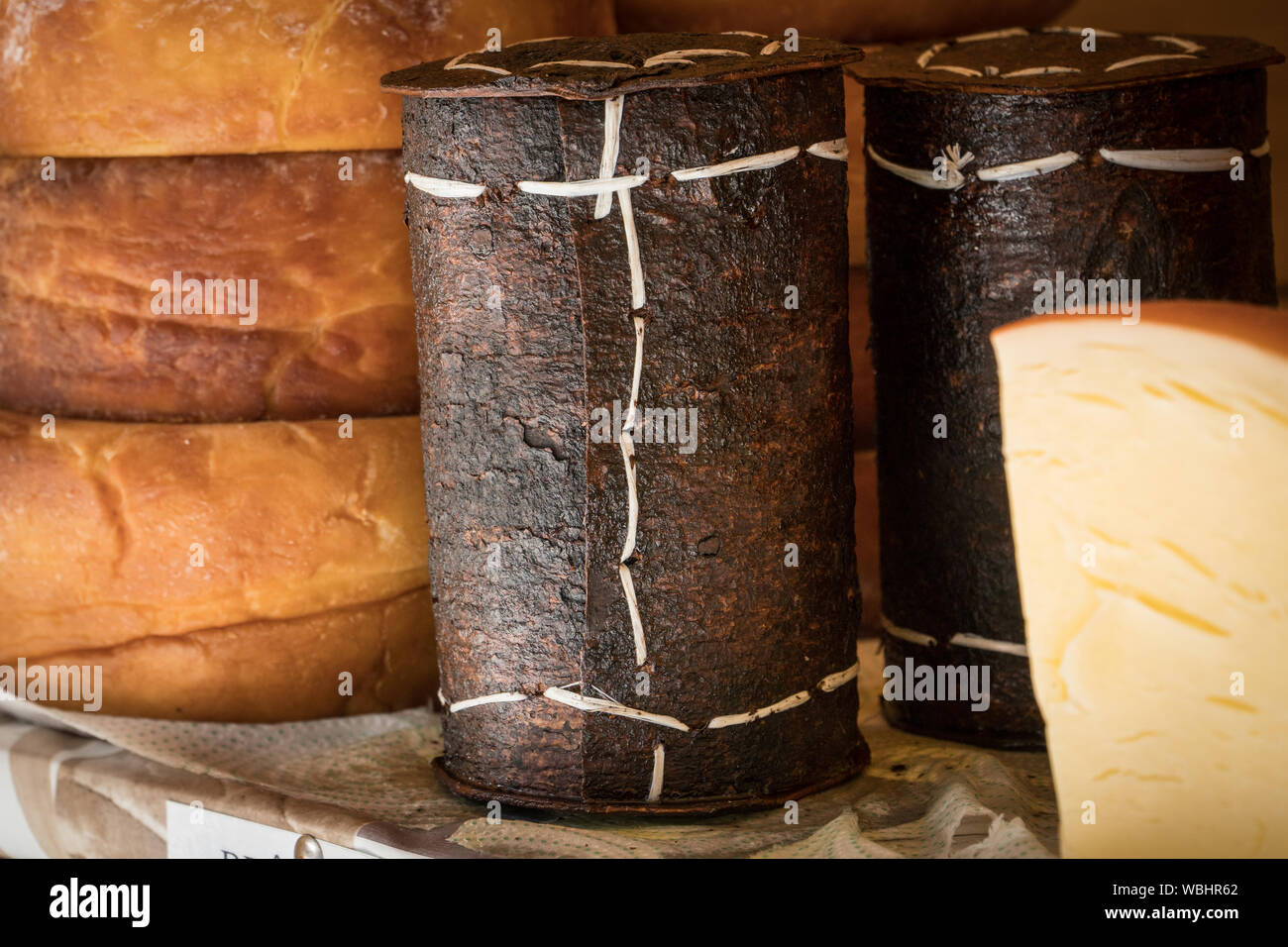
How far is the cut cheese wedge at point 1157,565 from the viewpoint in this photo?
1.38m

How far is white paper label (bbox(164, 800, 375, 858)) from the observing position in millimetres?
1724

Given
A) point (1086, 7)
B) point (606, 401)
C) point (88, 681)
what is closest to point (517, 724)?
point (606, 401)

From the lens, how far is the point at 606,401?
5.46 ft

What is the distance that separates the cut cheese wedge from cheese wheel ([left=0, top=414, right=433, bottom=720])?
956mm

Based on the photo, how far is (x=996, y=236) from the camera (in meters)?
1.88

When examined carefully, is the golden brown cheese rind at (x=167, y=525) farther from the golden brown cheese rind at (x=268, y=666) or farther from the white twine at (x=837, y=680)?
the white twine at (x=837, y=680)

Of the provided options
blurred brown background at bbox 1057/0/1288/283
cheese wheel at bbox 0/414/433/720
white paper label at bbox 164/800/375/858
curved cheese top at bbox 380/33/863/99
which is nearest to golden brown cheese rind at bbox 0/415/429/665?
cheese wheel at bbox 0/414/433/720

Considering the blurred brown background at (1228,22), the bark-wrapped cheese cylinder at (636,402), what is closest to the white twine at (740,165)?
the bark-wrapped cheese cylinder at (636,402)

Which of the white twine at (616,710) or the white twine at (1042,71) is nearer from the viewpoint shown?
the white twine at (616,710)

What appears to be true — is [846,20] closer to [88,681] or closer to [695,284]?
[695,284]

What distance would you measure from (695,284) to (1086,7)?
1616 mm

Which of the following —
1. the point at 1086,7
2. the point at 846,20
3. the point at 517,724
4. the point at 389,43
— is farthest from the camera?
the point at 1086,7

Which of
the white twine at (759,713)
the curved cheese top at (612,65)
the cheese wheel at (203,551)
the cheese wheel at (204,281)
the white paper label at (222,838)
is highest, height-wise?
the curved cheese top at (612,65)
